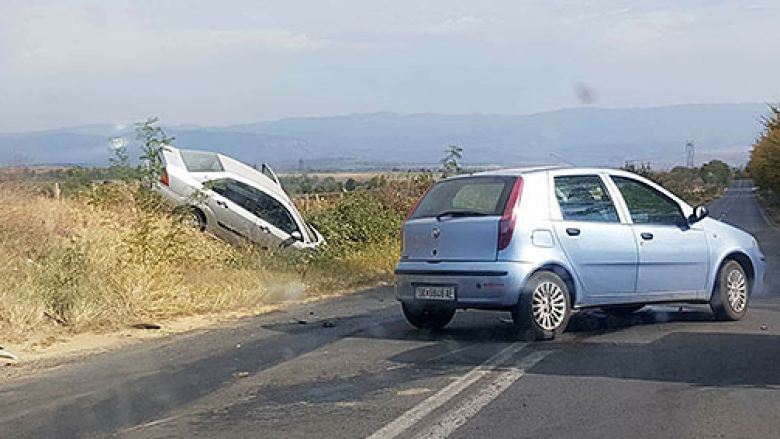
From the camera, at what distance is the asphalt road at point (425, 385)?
620 cm

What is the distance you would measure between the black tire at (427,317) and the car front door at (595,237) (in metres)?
1.46

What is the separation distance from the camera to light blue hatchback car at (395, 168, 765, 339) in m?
9.08

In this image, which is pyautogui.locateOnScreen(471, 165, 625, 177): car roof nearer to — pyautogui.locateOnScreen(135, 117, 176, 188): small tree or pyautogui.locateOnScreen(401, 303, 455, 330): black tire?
pyautogui.locateOnScreen(401, 303, 455, 330): black tire

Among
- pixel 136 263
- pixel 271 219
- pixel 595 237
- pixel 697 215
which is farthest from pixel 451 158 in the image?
pixel 595 237

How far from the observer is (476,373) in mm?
7730

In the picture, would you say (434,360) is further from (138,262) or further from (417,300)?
(138,262)

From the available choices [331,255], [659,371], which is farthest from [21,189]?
[659,371]

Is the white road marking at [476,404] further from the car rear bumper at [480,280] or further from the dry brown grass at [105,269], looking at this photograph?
the dry brown grass at [105,269]

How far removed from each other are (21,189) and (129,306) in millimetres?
5574

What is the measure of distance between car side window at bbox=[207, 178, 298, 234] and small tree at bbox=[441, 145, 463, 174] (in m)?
4.83

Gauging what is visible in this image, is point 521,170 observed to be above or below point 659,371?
above

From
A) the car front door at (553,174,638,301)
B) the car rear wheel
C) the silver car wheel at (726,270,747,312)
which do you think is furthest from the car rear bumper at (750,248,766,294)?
Result: the car rear wheel

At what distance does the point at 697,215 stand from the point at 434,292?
3.08m

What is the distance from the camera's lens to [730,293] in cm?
1035
